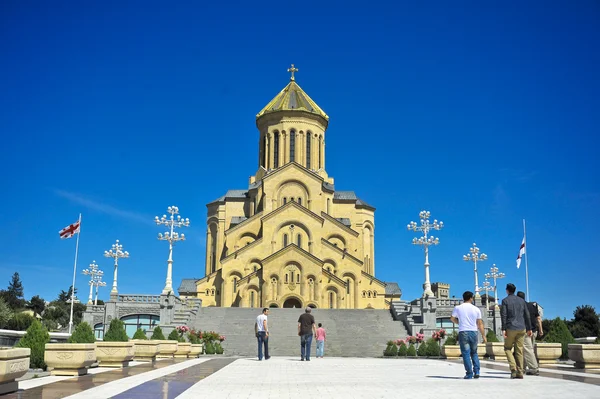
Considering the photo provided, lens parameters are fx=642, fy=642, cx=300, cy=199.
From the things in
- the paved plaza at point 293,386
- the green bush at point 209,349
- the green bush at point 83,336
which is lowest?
the paved plaza at point 293,386

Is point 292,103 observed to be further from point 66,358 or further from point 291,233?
point 66,358

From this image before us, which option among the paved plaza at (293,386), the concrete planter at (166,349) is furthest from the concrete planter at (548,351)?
the concrete planter at (166,349)

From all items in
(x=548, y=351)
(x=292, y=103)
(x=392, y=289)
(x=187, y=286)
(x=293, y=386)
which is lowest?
(x=293, y=386)

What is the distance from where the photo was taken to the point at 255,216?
5197 centimetres

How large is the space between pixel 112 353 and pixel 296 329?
68.1 ft

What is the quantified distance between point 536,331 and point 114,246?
31770 millimetres

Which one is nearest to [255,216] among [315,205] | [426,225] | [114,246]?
[315,205]

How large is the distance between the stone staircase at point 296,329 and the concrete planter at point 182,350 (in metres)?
8.43

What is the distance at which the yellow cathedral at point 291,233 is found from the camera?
45562 mm

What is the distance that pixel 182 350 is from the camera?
21.0 metres

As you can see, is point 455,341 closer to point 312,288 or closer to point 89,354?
point 89,354

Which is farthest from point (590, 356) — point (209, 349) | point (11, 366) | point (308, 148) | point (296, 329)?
point (308, 148)

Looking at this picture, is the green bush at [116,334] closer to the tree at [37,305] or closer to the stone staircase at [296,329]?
the stone staircase at [296,329]

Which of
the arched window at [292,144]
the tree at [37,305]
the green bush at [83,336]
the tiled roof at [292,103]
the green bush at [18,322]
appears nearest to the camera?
the green bush at [83,336]
